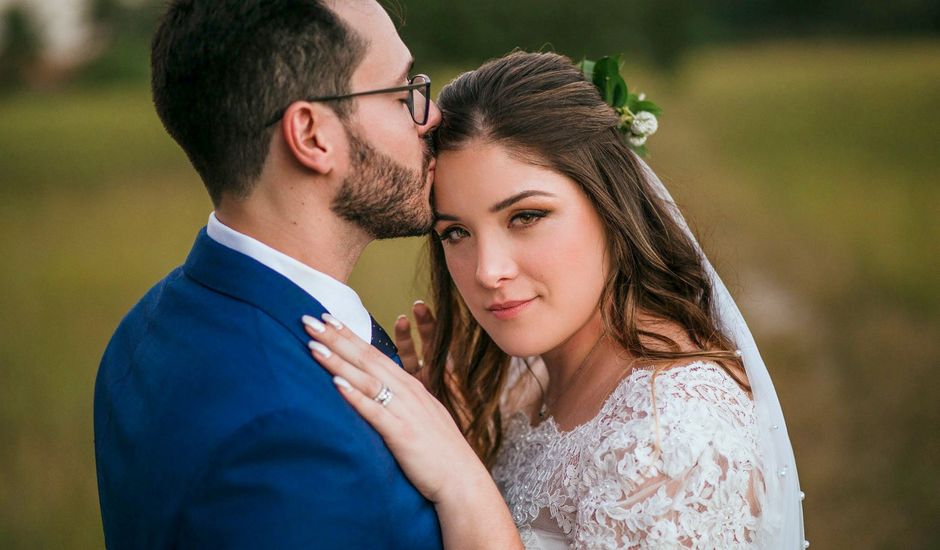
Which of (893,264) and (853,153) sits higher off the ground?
(853,153)

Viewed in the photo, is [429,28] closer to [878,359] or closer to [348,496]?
[878,359]

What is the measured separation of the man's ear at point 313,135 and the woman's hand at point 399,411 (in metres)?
0.35

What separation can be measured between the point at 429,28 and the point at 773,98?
98.5 inches

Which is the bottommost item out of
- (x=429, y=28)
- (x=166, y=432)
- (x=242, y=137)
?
(x=166, y=432)

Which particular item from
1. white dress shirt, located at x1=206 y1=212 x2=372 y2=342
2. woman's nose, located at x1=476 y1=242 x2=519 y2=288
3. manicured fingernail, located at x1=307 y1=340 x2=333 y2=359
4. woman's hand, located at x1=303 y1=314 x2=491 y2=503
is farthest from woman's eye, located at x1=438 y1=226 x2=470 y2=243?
manicured fingernail, located at x1=307 y1=340 x2=333 y2=359

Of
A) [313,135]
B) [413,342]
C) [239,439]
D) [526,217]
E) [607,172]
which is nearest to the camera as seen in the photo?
[239,439]

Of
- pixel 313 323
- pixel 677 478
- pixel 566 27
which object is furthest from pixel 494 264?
pixel 566 27

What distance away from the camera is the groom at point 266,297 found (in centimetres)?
169

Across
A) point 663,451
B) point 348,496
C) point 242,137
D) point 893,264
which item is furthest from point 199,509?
point 893,264

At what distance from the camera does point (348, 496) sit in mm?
1734

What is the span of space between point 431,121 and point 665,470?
1.03m

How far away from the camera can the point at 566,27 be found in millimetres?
6371

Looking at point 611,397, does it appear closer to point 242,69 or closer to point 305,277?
point 305,277

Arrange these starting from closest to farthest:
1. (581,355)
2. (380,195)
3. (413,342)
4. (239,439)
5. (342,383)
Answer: (239,439)
(342,383)
(380,195)
(581,355)
(413,342)
